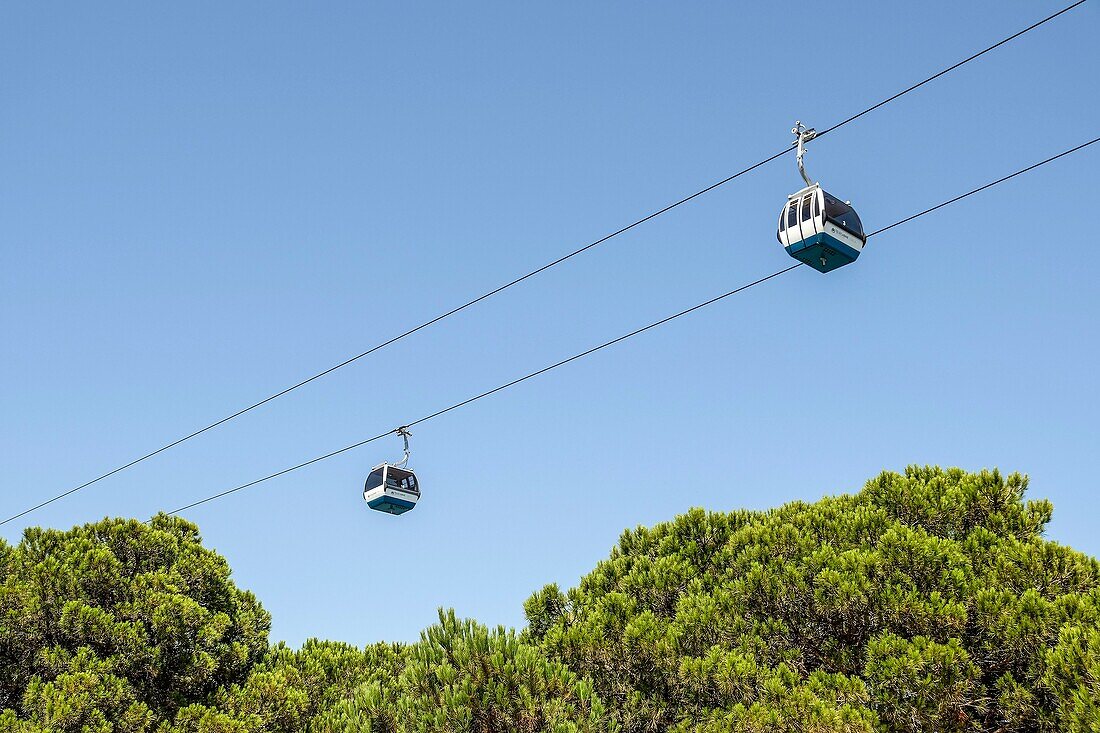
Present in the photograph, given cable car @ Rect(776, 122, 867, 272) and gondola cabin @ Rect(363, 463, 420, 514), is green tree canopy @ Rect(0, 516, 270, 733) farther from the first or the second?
cable car @ Rect(776, 122, 867, 272)

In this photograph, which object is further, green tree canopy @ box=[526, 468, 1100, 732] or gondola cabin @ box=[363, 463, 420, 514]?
gondola cabin @ box=[363, 463, 420, 514]

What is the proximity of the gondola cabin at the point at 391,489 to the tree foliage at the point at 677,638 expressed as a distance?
185 centimetres

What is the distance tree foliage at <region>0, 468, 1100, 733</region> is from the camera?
11508 millimetres

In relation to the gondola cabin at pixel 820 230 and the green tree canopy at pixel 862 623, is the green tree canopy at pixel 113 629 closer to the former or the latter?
the green tree canopy at pixel 862 623

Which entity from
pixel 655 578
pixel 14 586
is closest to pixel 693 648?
pixel 655 578

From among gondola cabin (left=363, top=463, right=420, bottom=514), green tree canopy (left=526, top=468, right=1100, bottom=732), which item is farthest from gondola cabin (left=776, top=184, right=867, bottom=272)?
gondola cabin (left=363, top=463, right=420, bottom=514)

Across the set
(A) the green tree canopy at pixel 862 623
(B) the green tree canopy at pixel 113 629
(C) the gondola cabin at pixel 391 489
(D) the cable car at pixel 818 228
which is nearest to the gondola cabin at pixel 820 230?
(D) the cable car at pixel 818 228

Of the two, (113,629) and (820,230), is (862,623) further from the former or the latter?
(113,629)

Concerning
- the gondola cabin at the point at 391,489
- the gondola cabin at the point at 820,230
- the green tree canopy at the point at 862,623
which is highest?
the gondola cabin at the point at 391,489

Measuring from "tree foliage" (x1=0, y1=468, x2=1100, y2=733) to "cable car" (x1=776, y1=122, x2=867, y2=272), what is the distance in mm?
5704

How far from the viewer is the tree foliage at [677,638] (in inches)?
453

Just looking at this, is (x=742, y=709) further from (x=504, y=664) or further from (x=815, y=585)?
(x=504, y=664)

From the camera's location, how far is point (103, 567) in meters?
16.2

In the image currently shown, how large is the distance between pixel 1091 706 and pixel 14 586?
603 inches
